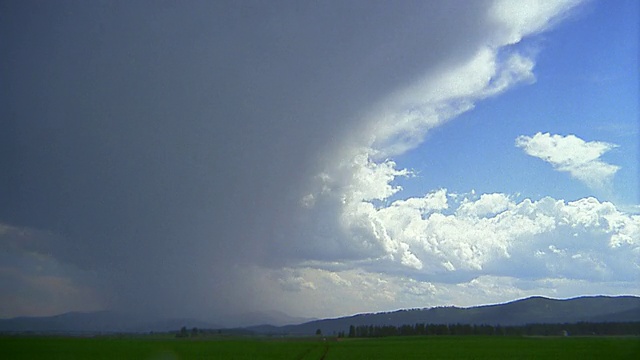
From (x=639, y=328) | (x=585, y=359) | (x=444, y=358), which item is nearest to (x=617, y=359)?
(x=585, y=359)

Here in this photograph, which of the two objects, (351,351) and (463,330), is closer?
(351,351)

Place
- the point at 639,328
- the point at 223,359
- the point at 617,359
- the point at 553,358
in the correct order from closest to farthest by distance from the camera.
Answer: the point at 617,359 → the point at 553,358 → the point at 223,359 → the point at 639,328

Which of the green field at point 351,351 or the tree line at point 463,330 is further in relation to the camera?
the tree line at point 463,330

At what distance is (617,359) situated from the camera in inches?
2042

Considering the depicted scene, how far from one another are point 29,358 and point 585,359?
56.8 metres

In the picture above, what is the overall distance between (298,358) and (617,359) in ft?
102

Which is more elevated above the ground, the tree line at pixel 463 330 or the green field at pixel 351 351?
the tree line at pixel 463 330

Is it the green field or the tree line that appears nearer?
the green field

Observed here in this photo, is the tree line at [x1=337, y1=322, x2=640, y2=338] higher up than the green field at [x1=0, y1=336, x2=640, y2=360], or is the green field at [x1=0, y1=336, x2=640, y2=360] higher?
the tree line at [x1=337, y1=322, x2=640, y2=338]

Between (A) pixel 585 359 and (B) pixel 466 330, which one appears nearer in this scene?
(A) pixel 585 359

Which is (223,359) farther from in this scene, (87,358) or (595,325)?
(595,325)

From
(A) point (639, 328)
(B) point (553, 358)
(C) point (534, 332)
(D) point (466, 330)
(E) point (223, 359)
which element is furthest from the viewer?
(C) point (534, 332)

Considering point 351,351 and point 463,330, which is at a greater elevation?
point 463,330

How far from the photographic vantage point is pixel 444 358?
6006 centimetres
